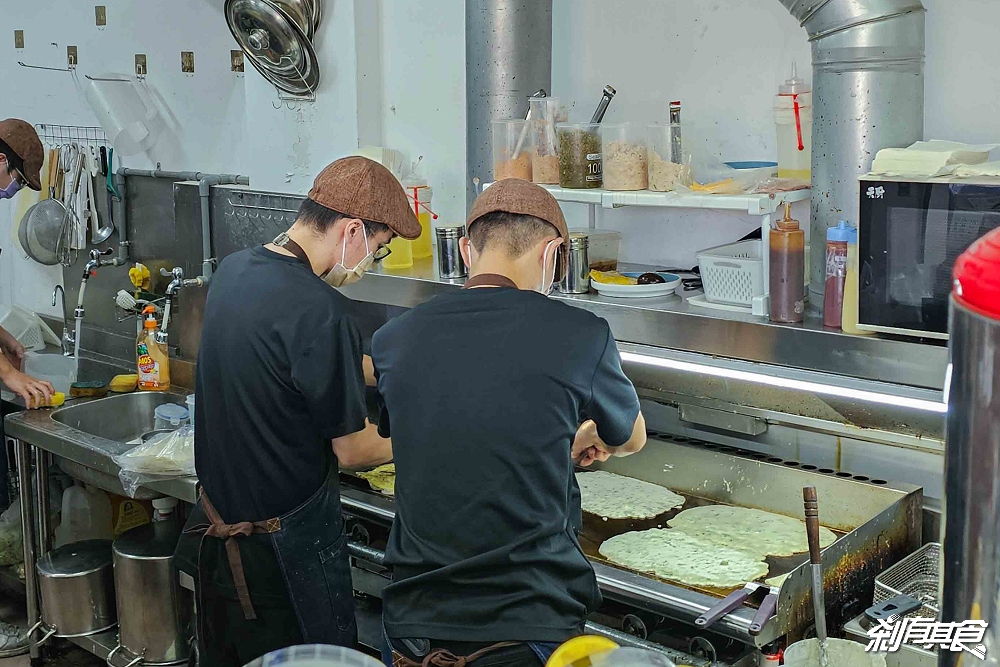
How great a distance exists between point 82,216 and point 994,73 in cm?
389

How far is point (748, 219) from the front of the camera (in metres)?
2.87

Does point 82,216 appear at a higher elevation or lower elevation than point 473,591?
higher

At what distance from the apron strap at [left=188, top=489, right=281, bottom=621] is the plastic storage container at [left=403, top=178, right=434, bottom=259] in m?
1.20

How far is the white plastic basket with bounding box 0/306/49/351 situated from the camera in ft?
15.4

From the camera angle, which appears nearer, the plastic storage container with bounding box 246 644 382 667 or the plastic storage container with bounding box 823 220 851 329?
the plastic storage container with bounding box 246 644 382 667

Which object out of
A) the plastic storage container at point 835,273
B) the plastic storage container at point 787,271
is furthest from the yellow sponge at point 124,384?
the plastic storage container at point 835,273

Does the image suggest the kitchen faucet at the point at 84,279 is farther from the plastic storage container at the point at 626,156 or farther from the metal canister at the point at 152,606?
the plastic storage container at the point at 626,156

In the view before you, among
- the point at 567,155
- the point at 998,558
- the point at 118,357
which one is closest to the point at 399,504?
the point at 567,155

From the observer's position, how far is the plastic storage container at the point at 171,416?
3533 mm

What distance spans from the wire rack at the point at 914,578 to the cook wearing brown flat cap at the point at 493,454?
0.63m

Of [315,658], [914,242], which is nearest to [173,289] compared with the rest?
[914,242]

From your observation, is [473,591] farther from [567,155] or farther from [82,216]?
[82,216]

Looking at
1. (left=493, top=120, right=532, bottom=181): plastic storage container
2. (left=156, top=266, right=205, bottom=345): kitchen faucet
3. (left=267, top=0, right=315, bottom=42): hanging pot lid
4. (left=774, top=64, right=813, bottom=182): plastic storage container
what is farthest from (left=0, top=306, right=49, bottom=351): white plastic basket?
(left=774, top=64, right=813, bottom=182): plastic storage container

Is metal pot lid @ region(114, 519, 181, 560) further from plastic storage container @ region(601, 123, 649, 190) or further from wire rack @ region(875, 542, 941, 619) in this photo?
wire rack @ region(875, 542, 941, 619)
